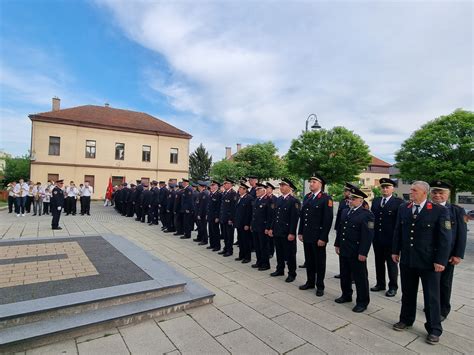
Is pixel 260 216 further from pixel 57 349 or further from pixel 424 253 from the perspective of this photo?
pixel 57 349

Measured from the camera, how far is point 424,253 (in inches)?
138

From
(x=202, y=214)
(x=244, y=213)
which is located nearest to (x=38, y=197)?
(x=202, y=214)

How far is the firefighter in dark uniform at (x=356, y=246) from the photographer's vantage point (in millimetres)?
4195

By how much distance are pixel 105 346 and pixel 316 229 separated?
343 centimetres

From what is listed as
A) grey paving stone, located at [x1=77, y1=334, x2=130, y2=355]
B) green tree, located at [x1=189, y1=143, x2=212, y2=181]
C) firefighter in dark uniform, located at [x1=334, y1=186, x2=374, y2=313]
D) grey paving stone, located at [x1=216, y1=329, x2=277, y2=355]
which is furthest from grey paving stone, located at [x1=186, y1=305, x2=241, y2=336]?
green tree, located at [x1=189, y1=143, x2=212, y2=181]

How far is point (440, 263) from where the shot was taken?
3.38m

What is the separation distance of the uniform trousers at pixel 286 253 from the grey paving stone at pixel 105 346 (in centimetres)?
327

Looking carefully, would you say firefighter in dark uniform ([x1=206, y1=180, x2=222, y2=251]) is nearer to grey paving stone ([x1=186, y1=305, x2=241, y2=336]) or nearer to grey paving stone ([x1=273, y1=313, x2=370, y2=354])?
grey paving stone ([x1=186, y1=305, x2=241, y2=336])

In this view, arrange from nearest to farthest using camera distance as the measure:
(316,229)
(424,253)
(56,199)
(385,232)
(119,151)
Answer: (424,253) → (316,229) → (385,232) → (56,199) → (119,151)

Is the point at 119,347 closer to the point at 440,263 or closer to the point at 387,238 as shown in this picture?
the point at 440,263

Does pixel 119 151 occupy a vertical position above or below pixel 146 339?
above

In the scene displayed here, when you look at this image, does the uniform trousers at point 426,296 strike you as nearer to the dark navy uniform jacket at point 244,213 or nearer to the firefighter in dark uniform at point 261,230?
the firefighter in dark uniform at point 261,230

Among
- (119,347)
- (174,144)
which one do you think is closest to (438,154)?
(119,347)

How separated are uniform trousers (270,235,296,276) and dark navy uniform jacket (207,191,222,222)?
2730 millimetres
